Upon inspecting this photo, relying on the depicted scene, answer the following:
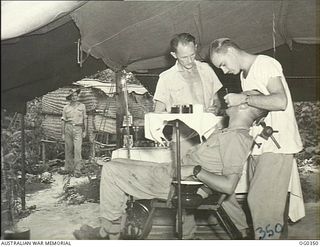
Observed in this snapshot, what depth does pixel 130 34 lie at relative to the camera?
185 centimetres

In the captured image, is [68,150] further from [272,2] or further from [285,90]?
[272,2]

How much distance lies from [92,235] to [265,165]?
75 centimetres

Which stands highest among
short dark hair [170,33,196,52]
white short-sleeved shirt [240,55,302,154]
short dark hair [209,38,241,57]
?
short dark hair [170,33,196,52]

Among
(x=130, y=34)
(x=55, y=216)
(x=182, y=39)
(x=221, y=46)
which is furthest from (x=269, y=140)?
(x=55, y=216)

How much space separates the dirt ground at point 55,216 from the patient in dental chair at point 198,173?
7 centimetres

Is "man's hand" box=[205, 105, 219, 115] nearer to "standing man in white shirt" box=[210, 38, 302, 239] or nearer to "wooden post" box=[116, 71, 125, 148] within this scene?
"standing man in white shirt" box=[210, 38, 302, 239]

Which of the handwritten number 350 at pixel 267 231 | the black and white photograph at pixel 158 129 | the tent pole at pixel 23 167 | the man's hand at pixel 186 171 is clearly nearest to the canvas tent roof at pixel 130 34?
the black and white photograph at pixel 158 129

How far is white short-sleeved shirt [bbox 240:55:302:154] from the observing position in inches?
71.4

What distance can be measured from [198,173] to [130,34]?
0.63 m

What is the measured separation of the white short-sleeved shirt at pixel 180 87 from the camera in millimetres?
1856

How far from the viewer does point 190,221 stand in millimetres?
1826

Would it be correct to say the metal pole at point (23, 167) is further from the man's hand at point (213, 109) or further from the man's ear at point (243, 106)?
the man's ear at point (243, 106)

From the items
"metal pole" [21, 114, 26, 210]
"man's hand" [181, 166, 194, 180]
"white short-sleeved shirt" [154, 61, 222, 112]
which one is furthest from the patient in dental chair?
"metal pole" [21, 114, 26, 210]

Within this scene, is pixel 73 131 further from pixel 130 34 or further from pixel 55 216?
A: pixel 130 34
